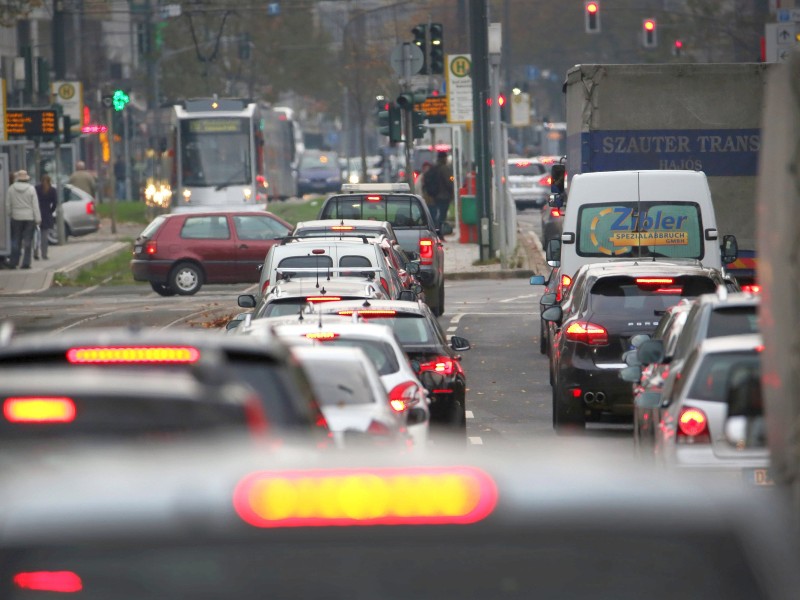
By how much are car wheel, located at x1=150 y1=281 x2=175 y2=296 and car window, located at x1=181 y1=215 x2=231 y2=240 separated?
908 mm

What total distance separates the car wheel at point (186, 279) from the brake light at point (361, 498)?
1129 inches

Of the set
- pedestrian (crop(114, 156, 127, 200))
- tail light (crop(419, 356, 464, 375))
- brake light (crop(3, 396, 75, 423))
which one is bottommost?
pedestrian (crop(114, 156, 127, 200))

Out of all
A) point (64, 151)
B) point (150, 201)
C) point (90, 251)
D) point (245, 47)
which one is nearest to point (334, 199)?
point (90, 251)

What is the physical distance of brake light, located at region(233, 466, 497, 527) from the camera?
2.68 m

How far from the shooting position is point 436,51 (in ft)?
125

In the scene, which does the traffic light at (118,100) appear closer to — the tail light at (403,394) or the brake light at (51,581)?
the tail light at (403,394)

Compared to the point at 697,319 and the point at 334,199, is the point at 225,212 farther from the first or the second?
the point at 697,319

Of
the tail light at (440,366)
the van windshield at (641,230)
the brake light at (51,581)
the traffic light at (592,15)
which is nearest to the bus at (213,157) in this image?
the traffic light at (592,15)

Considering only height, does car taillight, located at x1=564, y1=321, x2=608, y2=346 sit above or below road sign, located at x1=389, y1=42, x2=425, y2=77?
below

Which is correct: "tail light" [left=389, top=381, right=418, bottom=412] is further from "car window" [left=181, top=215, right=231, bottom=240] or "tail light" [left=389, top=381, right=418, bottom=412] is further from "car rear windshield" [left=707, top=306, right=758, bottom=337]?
"car window" [left=181, top=215, right=231, bottom=240]

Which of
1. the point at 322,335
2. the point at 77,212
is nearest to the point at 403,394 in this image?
the point at 322,335

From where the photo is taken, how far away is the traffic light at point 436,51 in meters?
37.8

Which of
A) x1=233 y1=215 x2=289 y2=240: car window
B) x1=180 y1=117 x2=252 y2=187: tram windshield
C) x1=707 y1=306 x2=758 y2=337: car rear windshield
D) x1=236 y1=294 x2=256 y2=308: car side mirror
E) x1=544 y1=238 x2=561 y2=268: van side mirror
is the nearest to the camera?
x1=707 y1=306 x2=758 y2=337: car rear windshield

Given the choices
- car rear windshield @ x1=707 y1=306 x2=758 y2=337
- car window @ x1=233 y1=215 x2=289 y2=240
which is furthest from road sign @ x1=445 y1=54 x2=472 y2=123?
car rear windshield @ x1=707 y1=306 x2=758 y2=337
